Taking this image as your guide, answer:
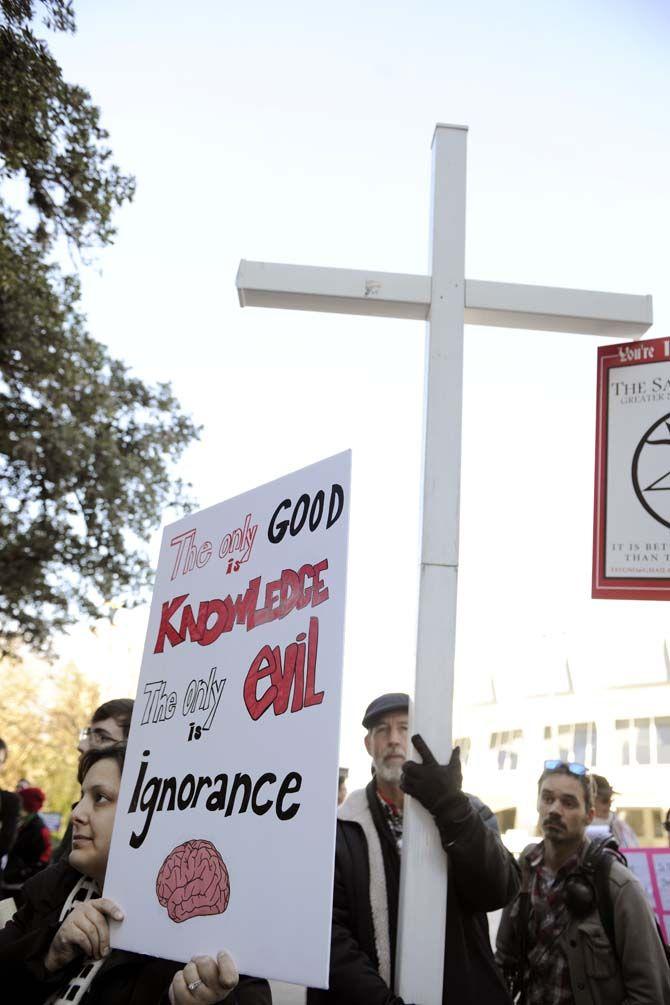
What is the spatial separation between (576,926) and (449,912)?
978 millimetres

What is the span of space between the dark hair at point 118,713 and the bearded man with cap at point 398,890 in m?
1.01

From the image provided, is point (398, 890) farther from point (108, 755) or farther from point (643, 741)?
point (643, 741)

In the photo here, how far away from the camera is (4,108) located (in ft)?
16.9

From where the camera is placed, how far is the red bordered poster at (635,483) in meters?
2.94

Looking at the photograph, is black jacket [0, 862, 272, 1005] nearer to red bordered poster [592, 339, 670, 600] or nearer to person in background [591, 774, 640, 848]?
red bordered poster [592, 339, 670, 600]

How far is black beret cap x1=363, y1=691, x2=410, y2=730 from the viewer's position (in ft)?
10.7

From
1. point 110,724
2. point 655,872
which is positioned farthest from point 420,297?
point 655,872

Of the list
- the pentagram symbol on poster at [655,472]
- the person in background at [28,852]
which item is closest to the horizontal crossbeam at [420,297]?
the pentagram symbol on poster at [655,472]

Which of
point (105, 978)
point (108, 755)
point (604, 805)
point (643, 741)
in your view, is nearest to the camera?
point (105, 978)

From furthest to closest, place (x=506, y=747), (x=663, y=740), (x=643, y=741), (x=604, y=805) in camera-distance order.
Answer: (x=506, y=747) < (x=643, y=741) < (x=663, y=740) < (x=604, y=805)

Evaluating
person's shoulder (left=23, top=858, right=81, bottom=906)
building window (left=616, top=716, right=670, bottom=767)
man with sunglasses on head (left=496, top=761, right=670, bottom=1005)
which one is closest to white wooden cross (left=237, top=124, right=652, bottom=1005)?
person's shoulder (left=23, top=858, right=81, bottom=906)

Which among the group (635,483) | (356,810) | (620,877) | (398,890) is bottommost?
(398,890)

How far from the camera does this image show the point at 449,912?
8.41 feet

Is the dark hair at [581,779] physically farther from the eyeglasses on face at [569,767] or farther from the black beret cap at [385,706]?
the black beret cap at [385,706]
